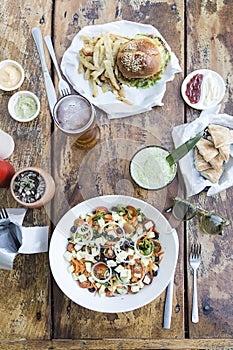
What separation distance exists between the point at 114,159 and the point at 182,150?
0.32 metres

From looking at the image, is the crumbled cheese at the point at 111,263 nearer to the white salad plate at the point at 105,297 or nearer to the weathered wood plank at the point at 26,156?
the white salad plate at the point at 105,297

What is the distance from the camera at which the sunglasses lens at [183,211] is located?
7.01ft

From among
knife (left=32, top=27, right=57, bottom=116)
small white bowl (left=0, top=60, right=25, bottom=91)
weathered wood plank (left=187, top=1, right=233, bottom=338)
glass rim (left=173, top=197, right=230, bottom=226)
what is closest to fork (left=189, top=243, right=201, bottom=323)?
weathered wood plank (left=187, top=1, right=233, bottom=338)

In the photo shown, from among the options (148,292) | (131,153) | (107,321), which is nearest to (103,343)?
(107,321)

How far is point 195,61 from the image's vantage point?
228cm

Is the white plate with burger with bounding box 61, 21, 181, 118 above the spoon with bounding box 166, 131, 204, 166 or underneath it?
above

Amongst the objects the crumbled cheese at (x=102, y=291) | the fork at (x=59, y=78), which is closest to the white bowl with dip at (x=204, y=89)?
the fork at (x=59, y=78)

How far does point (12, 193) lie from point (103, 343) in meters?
0.67

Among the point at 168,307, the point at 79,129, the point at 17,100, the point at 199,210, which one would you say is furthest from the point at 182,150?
the point at 17,100

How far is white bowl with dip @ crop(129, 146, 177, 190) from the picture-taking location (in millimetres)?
2129

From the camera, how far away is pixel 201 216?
2164 mm

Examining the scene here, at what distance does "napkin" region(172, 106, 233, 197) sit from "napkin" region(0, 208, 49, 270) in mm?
591

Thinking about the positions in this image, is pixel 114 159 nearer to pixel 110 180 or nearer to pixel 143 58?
pixel 110 180

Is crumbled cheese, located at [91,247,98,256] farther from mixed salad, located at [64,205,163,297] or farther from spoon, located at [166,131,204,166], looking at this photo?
spoon, located at [166,131,204,166]
